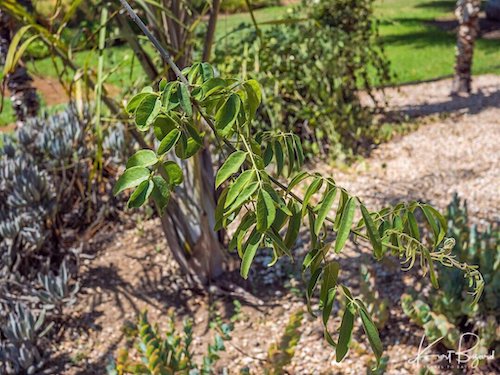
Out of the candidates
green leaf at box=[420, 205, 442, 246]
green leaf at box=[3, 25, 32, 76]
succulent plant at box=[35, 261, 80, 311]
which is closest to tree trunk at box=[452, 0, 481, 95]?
succulent plant at box=[35, 261, 80, 311]

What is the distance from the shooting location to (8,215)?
360 cm

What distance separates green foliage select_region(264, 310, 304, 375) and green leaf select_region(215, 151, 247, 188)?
1431 mm

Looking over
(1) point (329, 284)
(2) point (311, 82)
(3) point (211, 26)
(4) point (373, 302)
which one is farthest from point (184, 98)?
(2) point (311, 82)

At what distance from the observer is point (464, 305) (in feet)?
8.20

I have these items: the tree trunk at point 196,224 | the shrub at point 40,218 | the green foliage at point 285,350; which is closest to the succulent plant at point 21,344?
the shrub at point 40,218

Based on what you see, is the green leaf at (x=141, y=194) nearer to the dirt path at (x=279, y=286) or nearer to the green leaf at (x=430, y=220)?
the green leaf at (x=430, y=220)

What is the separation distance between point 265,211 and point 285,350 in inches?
61.3

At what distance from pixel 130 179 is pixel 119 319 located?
2.19 metres

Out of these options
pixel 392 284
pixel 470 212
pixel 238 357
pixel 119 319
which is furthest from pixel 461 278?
pixel 119 319

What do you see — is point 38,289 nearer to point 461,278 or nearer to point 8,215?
point 8,215

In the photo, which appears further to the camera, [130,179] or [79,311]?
[79,311]

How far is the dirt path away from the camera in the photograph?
278 cm

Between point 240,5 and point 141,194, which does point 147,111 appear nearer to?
point 141,194

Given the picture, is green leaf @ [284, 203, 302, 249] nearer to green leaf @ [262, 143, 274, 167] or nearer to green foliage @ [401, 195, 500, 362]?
green leaf @ [262, 143, 274, 167]
